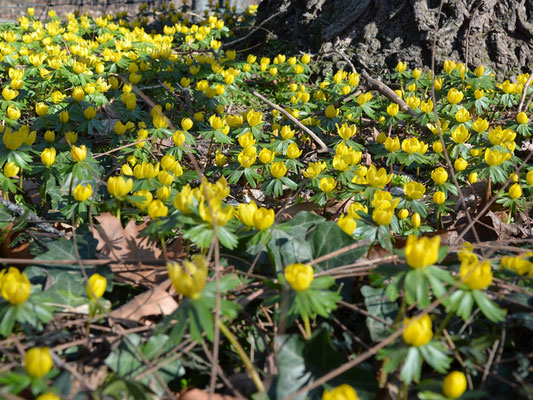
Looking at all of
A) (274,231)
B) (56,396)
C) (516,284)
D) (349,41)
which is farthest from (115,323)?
(349,41)

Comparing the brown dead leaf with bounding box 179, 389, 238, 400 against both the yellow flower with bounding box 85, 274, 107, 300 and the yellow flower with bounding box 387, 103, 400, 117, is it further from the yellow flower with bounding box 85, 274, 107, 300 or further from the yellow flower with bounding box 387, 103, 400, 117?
the yellow flower with bounding box 387, 103, 400, 117

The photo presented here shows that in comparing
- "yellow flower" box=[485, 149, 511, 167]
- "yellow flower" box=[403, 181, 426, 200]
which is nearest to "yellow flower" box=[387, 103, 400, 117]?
"yellow flower" box=[485, 149, 511, 167]

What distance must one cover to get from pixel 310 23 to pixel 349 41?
55cm

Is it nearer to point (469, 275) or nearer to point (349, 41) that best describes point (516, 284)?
point (469, 275)

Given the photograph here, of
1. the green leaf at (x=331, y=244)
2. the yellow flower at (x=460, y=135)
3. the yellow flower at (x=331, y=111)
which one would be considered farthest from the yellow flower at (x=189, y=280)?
the yellow flower at (x=331, y=111)

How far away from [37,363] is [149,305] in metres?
0.46

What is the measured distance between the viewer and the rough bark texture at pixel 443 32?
4.18 metres

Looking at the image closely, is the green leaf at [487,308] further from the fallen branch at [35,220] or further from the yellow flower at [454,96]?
the yellow flower at [454,96]

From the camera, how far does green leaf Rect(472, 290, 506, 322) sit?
126cm

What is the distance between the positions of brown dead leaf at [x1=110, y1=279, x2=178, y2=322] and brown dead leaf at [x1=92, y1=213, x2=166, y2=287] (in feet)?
0.32

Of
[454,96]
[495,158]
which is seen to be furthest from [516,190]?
[454,96]

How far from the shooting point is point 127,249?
5.91 feet

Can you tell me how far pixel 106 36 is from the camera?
16.4 feet

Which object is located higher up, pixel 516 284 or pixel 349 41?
pixel 349 41
